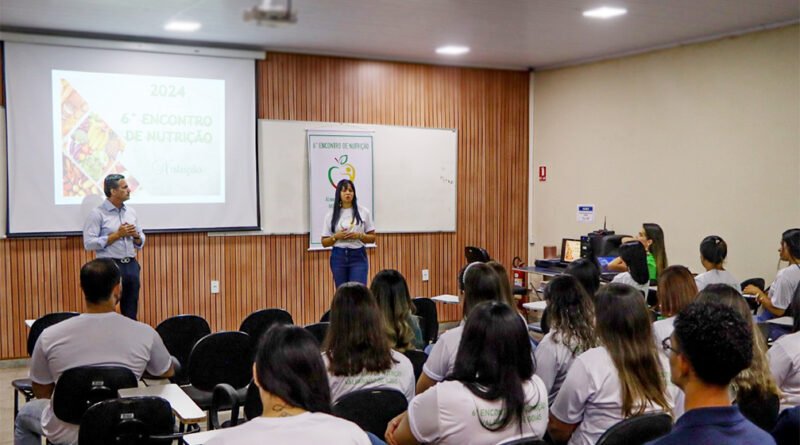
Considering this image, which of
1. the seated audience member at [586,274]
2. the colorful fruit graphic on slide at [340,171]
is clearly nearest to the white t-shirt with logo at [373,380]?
the seated audience member at [586,274]

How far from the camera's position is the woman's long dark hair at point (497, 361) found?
2.43 m

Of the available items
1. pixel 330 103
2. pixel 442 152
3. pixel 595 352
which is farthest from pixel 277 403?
pixel 442 152

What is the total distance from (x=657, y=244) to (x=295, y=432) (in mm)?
5317

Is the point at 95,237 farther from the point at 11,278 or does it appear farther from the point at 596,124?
the point at 596,124

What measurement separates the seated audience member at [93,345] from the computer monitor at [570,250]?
Answer: 18.9ft

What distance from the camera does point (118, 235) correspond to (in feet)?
20.6

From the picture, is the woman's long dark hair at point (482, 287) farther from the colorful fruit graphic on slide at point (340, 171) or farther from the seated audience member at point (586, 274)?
the colorful fruit graphic on slide at point (340, 171)

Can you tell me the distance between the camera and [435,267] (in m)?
8.85

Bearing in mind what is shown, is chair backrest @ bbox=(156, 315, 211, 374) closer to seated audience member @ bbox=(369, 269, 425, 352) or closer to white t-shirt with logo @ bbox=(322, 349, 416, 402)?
seated audience member @ bbox=(369, 269, 425, 352)

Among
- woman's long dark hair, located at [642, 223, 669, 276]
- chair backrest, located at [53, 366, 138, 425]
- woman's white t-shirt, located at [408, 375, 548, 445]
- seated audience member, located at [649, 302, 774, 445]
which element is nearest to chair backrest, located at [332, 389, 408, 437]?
woman's white t-shirt, located at [408, 375, 548, 445]

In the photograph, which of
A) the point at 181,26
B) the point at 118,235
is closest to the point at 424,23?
the point at 181,26

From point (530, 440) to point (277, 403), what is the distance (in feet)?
2.60

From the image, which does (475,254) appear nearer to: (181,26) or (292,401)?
(181,26)

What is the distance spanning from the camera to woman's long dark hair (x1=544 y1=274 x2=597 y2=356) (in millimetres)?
3342
